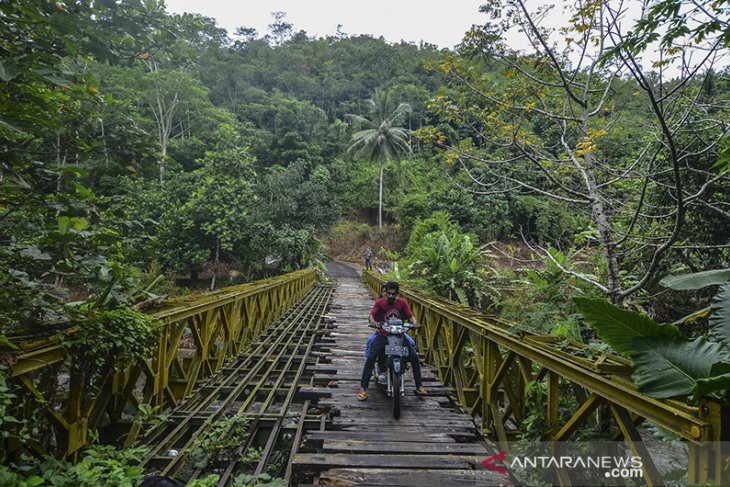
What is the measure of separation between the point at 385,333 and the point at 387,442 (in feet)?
4.02

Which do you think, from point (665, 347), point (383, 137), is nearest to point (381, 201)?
point (383, 137)

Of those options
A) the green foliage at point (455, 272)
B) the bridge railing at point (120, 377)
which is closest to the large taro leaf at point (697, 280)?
the bridge railing at point (120, 377)

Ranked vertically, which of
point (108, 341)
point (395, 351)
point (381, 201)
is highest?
point (381, 201)

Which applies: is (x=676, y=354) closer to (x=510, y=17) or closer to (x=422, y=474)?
(x=422, y=474)

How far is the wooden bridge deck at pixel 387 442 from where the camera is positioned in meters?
2.65

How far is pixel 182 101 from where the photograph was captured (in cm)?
2795

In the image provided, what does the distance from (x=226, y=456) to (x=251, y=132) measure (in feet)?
107

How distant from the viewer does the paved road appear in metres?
25.7

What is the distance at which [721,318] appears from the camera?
187cm

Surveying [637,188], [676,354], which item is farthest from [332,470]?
[637,188]

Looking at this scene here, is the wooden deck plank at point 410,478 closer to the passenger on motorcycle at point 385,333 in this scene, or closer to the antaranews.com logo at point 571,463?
the antaranews.com logo at point 571,463

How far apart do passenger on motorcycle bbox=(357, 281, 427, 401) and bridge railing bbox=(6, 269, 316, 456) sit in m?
2.00

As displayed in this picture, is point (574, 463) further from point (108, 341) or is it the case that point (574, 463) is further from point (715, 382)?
point (108, 341)

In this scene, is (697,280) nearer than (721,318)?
No
